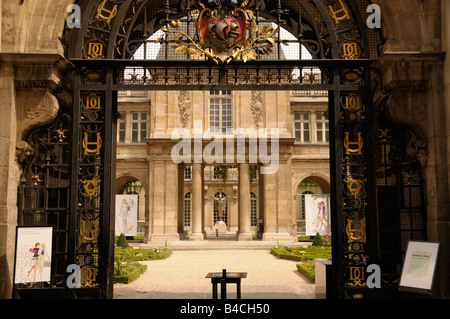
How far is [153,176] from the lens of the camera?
1176 inches

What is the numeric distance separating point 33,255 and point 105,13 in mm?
4483

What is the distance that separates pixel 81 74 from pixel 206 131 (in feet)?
68.8

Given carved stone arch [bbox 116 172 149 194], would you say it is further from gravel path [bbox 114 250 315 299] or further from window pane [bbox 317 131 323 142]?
window pane [bbox 317 131 323 142]

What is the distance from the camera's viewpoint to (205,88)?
8938mm

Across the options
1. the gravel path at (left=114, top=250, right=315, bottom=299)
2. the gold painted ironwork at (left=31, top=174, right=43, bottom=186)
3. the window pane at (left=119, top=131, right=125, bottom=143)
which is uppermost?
the window pane at (left=119, top=131, right=125, bottom=143)

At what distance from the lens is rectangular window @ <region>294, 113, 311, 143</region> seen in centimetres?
3425

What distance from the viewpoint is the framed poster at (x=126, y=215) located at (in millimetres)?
24953

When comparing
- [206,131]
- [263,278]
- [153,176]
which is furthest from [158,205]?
[263,278]

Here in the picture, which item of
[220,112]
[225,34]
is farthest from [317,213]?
[225,34]

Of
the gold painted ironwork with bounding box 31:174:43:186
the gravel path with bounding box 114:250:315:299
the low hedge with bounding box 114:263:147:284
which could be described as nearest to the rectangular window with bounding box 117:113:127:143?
the gravel path with bounding box 114:250:315:299

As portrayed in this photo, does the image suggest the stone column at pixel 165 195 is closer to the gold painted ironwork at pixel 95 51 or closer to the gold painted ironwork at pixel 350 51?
the gold painted ironwork at pixel 95 51

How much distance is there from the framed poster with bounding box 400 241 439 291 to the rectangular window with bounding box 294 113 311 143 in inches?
1057

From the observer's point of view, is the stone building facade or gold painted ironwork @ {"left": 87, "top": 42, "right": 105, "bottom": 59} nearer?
gold painted ironwork @ {"left": 87, "top": 42, "right": 105, "bottom": 59}

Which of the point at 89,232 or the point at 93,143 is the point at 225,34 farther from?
the point at 89,232
